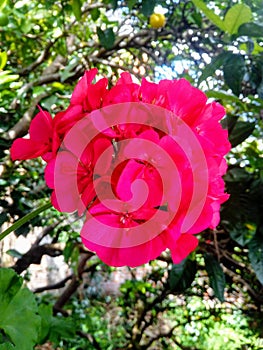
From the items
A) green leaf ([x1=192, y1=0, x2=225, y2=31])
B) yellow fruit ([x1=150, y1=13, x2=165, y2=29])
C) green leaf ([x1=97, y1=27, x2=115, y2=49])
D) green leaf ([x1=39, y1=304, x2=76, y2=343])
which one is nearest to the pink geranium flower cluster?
green leaf ([x1=192, y1=0, x2=225, y2=31])

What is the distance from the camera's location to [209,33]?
5.91 ft

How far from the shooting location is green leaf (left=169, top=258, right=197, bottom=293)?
1.19 meters

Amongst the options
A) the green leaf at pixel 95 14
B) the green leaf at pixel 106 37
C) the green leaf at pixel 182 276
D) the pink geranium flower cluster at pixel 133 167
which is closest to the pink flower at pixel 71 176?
the pink geranium flower cluster at pixel 133 167

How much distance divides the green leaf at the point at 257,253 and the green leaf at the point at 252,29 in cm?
58

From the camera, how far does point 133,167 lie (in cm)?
47

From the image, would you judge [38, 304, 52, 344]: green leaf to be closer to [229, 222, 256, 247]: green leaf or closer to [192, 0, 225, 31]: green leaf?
[229, 222, 256, 247]: green leaf

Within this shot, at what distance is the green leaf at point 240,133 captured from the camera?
106 cm

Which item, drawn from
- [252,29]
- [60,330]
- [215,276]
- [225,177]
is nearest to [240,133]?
[225,177]

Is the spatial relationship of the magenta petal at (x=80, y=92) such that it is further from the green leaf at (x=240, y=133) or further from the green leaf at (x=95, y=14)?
the green leaf at (x=95, y=14)

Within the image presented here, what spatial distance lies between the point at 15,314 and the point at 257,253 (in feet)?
2.20

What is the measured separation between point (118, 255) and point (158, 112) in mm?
180

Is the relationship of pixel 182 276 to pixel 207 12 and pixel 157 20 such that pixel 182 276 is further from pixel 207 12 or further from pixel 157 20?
pixel 157 20

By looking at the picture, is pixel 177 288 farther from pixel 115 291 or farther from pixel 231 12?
pixel 115 291

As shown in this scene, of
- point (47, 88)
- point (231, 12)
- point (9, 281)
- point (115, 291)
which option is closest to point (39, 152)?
point (9, 281)
